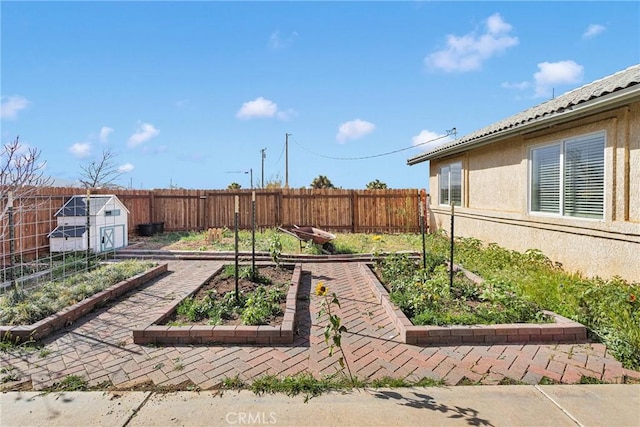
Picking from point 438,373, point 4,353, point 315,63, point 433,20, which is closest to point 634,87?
point 438,373

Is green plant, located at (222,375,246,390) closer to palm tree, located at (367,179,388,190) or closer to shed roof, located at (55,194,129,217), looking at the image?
shed roof, located at (55,194,129,217)

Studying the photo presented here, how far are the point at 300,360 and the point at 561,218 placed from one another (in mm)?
5566

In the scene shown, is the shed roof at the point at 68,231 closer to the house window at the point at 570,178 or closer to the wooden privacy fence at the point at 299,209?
the wooden privacy fence at the point at 299,209

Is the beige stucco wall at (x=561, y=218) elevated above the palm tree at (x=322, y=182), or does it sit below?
below

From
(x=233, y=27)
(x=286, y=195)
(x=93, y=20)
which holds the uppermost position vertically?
(x=233, y=27)

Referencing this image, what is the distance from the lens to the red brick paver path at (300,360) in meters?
2.95

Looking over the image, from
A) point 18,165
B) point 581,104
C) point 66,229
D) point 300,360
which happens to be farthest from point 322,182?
point 300,360

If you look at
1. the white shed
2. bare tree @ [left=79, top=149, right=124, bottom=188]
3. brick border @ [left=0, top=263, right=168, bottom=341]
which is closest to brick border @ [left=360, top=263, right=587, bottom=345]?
brick border @ [left=0, top=263, right=168, bottom=341]

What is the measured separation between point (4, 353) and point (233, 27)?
8182 mm

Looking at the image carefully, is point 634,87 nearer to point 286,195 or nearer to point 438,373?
point 438,373

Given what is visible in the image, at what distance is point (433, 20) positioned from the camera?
859cm

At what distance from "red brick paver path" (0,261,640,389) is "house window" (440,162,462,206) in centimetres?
761

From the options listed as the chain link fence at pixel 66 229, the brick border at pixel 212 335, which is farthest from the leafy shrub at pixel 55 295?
the chain link fence at pixel 66 229

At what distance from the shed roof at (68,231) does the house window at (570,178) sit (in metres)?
10.7
